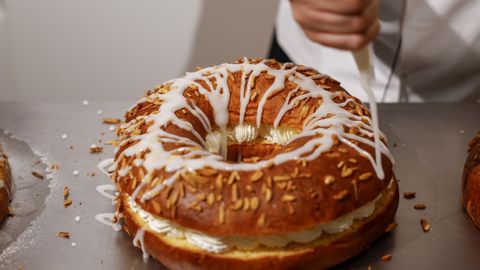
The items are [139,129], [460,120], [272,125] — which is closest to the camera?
[139,129]

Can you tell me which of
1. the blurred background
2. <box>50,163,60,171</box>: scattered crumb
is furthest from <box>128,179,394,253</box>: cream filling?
the blurred background

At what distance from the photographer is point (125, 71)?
3055 mm

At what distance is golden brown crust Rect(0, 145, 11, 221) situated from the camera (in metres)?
1.45

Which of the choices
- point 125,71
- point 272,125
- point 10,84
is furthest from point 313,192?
point 10,84

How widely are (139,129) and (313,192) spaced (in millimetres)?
410

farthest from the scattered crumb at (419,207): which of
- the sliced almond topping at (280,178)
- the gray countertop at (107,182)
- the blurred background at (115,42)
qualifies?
the blurred background at (115,42)

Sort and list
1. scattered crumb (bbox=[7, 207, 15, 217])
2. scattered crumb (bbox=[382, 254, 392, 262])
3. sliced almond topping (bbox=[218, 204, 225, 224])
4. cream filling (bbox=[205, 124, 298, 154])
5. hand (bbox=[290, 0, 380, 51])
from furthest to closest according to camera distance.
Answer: cream filling (bbox=[205, 124, 298, 154]), scattered crumb (bbox=[7, 207, 15, 217]), scattered crumb (bbox=[382, 254, 392, 262]), sliced almond topping (bbox=[218, 204, 225, 224]), hand (bbox=[290, 0, 380, 51])

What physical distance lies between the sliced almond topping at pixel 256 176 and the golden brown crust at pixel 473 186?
1.65 feet

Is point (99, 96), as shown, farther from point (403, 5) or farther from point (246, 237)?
point (246, 237)

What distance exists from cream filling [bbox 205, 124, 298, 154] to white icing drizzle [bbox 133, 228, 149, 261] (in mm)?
316

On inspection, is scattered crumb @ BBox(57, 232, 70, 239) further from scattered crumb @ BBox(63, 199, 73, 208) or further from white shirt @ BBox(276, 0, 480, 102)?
white shirt @ BBox(276, 0, 480, 102)

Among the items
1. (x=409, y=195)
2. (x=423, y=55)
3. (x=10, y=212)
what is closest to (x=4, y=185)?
(x=10, y=212)

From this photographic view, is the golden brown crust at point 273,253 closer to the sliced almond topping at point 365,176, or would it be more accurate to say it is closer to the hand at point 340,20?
the sliced almond topping at point 365,176

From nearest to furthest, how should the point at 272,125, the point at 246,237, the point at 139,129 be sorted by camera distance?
the point at 246,237 < the point at 139,129 < the point at 272,125
